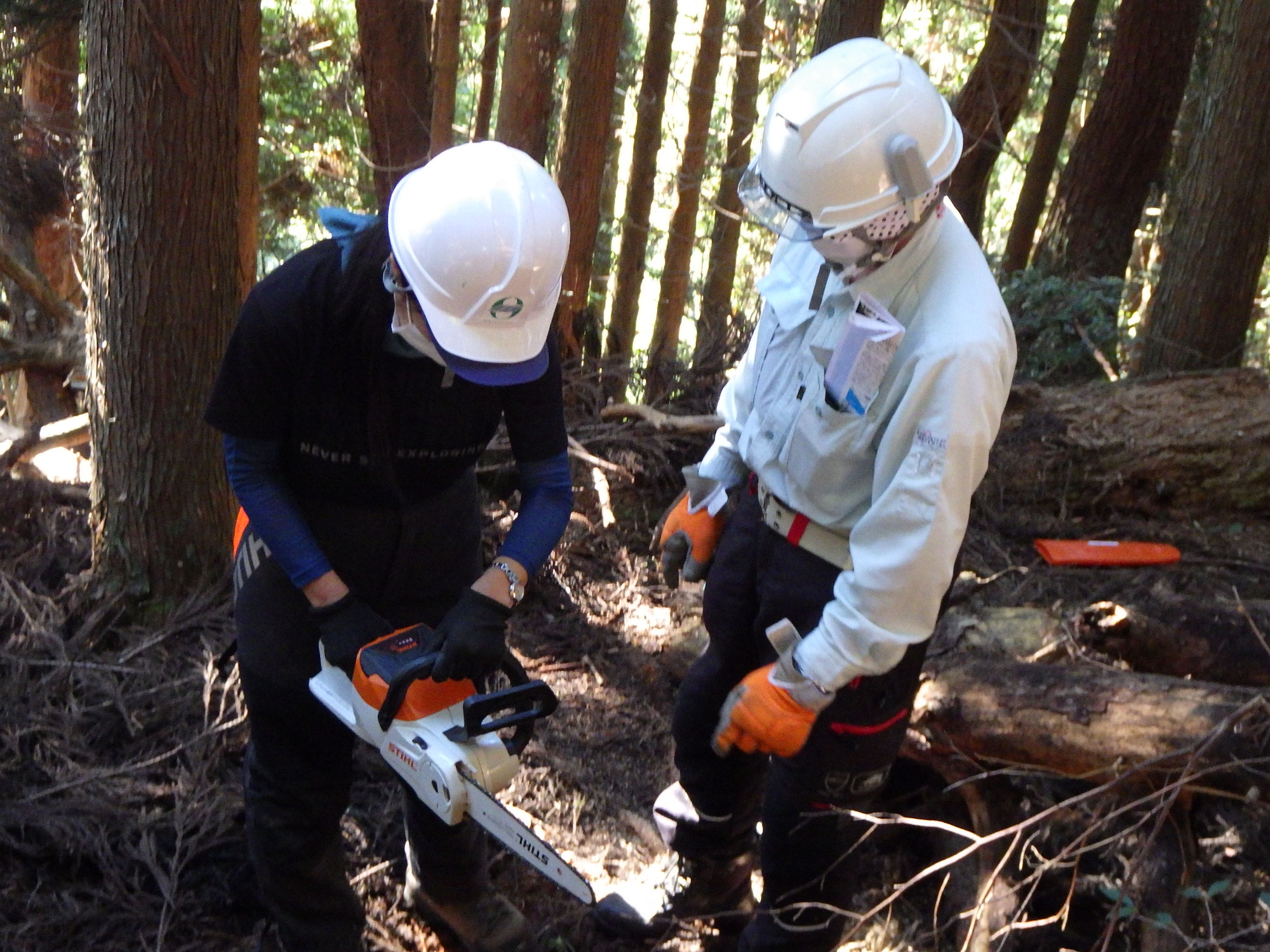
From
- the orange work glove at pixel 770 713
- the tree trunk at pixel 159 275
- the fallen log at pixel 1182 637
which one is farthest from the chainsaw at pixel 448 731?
the fallen log at pixel 1182 637

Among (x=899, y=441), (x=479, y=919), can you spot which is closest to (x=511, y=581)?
(x=899, y=441)

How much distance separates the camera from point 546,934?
2.77 meters

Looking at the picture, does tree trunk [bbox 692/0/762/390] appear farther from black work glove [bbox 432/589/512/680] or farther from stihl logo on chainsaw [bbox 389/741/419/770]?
stihl logo on chainsaw [bbox 389/741/419/770]

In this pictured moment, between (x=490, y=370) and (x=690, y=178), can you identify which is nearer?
(x=490, y=370)

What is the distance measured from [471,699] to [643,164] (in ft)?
26.9

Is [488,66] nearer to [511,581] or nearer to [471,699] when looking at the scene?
[511,581]

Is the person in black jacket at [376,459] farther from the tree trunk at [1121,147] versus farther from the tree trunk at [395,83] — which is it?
the tree trunk at [1121,147]

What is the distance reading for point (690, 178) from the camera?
973 centimetres

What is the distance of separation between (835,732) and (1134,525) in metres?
2.90

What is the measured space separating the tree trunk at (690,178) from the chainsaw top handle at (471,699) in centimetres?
672

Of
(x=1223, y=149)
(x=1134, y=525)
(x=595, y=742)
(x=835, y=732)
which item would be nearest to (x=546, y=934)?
(x=595, y=742)

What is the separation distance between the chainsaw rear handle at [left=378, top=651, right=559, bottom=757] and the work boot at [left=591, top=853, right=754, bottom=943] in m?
1.02

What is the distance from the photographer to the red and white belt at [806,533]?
2.13 meters

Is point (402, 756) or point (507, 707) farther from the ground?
point (507, 707)
